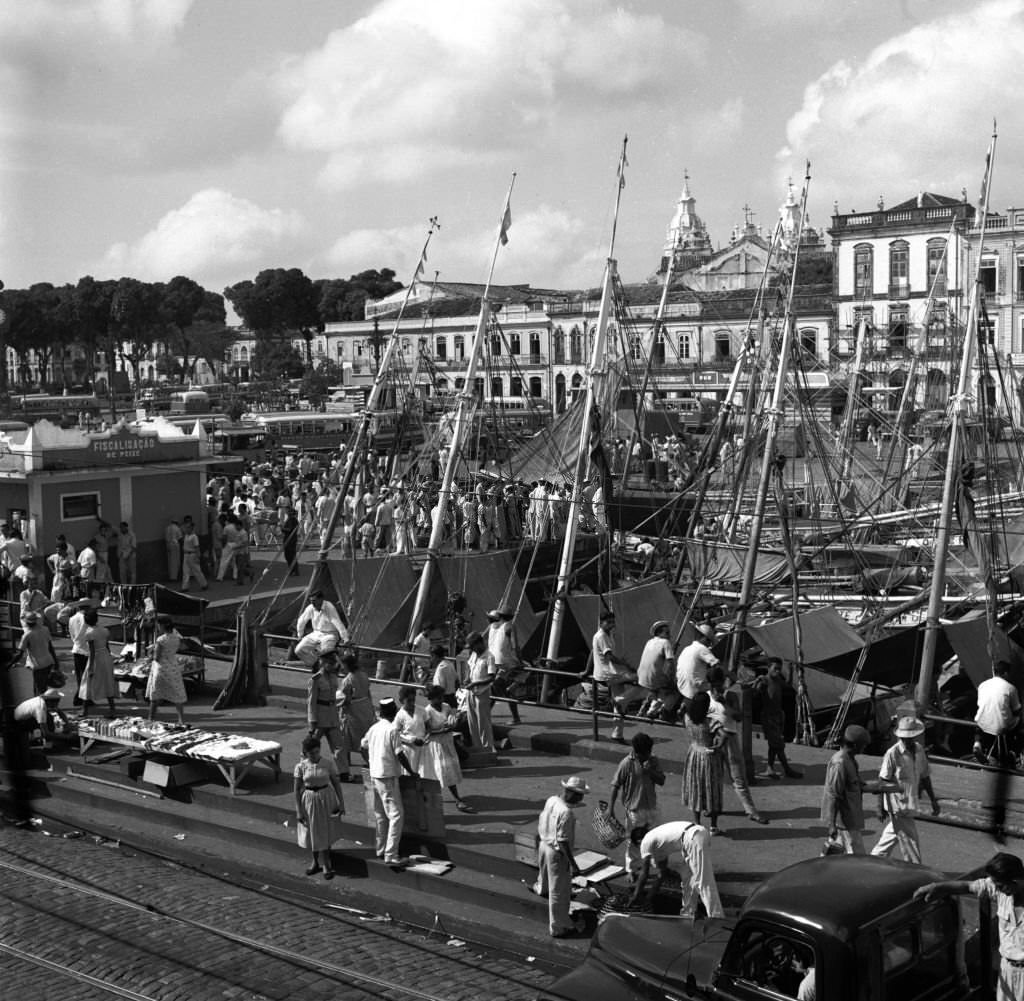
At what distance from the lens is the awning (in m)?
17.8

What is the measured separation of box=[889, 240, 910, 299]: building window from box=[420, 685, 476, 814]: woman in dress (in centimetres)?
7197

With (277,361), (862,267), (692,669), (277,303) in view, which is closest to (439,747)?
(692,669)

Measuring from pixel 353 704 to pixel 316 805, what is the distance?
7.71ft

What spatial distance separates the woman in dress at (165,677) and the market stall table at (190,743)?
58 cm

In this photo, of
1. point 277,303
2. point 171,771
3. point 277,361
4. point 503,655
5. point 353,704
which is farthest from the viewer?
point 277,303

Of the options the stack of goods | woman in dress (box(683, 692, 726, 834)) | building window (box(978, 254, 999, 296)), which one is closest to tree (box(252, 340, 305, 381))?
building window (box(978, 254, 999, 296))

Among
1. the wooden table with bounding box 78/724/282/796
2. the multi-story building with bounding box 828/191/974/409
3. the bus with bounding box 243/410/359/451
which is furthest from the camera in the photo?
the multi-story building with bounding box 828/191/974/409

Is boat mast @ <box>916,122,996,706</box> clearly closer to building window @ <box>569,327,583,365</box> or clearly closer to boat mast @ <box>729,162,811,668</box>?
boat mast @ <box>729,162,811,668</box>

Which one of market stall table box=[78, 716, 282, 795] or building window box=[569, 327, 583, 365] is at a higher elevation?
building window box=[569, 327, 583, 365]

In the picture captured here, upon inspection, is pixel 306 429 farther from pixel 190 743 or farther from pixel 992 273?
pixel 190 743

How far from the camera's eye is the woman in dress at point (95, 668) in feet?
51.8

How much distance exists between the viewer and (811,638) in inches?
704

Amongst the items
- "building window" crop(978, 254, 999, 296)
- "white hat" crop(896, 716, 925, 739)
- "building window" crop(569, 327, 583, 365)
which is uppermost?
"building window" crop(978, 254, 999, 296)

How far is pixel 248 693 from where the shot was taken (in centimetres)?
1694
